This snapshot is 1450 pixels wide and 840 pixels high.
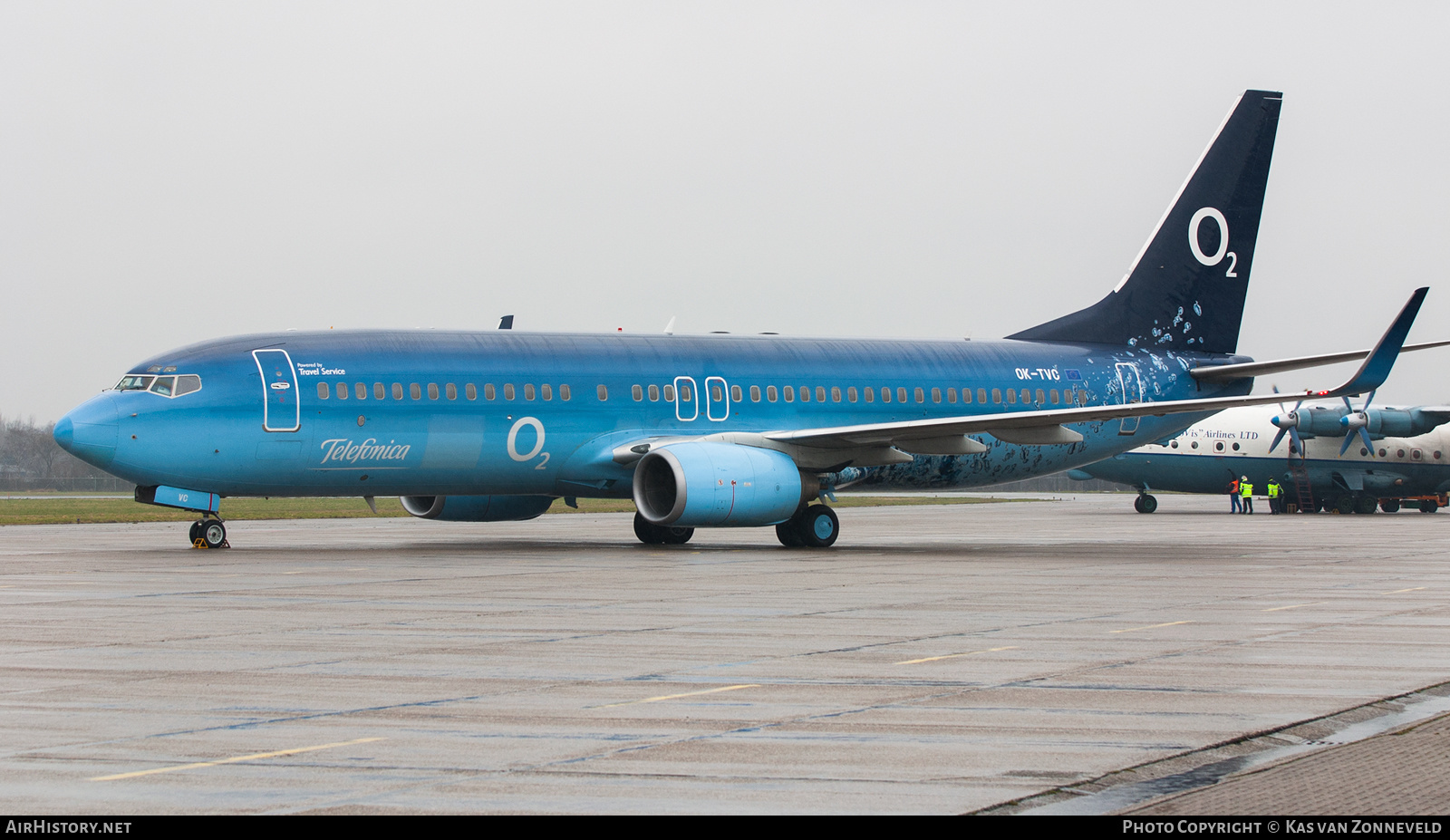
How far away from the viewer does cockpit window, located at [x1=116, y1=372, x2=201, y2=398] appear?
80.7ft

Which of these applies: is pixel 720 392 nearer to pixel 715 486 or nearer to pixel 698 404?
pixel 698 404

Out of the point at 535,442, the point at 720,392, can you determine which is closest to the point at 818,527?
the point at 720,392

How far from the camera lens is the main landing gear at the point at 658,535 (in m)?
29.3

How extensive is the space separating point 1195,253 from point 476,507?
16.2 metres

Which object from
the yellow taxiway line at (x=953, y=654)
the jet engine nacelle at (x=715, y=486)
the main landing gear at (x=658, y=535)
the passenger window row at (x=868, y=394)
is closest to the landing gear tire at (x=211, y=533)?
the passenger window row at (x=868, y=394)

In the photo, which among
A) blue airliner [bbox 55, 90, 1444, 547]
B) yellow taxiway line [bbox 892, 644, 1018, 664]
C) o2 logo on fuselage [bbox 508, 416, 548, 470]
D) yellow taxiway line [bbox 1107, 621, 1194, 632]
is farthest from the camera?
o2 logo on fuselage [bbox 508, 416, 548, 470]

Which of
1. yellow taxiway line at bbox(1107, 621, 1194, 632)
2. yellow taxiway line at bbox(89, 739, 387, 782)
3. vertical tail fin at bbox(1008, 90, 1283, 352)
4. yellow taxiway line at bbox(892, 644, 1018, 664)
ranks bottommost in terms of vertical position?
yellow taxiway line at bbox(1107, 621, 1194, 632)

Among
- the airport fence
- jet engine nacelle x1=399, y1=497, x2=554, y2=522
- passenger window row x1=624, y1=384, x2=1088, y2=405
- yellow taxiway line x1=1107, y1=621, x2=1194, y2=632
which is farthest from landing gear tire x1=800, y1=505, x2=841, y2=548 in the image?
the airport fence

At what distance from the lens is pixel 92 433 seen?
24.0m

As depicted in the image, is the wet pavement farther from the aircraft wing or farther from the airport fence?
the airport fence

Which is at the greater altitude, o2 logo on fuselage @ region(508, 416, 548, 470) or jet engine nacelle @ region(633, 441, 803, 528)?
o2 logo on fuselage @ region(508, 416, 548, 470)

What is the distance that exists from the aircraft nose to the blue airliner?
4 centimetres

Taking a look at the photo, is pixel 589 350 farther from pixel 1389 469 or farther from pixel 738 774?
pixel 1389 469
